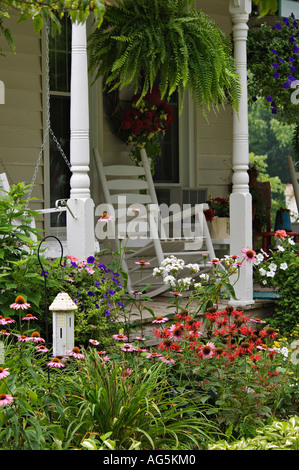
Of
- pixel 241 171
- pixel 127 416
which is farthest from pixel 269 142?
pixel 127 416

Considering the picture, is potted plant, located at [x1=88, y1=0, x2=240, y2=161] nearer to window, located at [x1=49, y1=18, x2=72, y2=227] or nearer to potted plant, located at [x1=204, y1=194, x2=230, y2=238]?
window, located at [x1=49, y1=18, x2=72, y2=227]

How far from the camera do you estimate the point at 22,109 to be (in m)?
6.11

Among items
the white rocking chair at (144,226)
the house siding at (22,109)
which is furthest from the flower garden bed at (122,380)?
the house siding at (22,109)

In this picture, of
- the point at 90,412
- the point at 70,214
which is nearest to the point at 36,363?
the point at 90,412

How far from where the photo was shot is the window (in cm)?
633

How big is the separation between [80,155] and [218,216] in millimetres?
2715

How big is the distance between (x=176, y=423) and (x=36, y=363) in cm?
79

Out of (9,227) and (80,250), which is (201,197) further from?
(9,227)

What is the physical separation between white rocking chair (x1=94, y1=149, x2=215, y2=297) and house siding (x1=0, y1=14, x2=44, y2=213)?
593mm

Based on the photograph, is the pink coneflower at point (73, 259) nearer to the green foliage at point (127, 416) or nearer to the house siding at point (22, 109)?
the green foliage at point (127, 416)

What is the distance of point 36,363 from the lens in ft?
12.0

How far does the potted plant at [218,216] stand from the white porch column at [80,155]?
7.57 feet

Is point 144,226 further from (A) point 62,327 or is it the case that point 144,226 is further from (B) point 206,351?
(A) point 62,327

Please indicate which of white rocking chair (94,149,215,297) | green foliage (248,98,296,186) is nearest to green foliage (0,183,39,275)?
white rocking chair (94,149,215,297)
